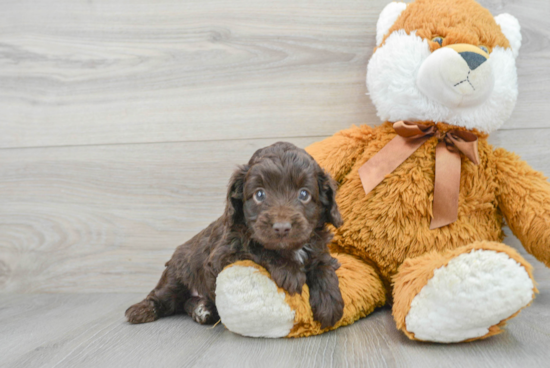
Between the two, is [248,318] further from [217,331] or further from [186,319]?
[186,319]

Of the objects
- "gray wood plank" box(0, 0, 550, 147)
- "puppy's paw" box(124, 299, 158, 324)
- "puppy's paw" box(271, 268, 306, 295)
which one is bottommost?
"puppy's paw" box(124, 299, 158, 324)

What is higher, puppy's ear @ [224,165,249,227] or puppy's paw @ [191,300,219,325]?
puppy's ear @ [224,165,249,227]

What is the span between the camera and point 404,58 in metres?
1.54

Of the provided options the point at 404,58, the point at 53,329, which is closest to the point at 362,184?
the point at 404,58

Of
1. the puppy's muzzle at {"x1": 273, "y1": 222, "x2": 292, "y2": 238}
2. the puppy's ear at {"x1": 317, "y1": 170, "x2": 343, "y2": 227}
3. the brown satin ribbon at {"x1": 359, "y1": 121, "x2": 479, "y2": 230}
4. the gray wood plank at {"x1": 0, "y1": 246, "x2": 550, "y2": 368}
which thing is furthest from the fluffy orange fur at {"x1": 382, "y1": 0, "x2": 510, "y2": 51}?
the gray wood plank at {"x1": 0, "y1": 246, "x2": 550, "y2": 368}

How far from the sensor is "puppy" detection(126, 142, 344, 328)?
3.92ft

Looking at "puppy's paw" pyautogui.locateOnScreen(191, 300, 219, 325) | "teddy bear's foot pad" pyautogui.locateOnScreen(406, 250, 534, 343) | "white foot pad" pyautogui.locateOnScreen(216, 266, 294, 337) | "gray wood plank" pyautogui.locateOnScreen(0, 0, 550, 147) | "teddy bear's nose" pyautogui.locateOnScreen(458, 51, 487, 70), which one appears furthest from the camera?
"gray wood plank" pyautogui.locateOnScreen(0, 0, 550, 147)

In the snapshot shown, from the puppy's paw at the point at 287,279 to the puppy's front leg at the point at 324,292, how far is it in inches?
3.0

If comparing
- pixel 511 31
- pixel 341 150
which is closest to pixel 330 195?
pixel 341 150

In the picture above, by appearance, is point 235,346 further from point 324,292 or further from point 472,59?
point 472,59

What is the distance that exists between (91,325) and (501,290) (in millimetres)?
1369

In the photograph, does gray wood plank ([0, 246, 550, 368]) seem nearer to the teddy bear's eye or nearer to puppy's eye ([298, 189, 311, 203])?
puppy's eye ([298, 189, 311, 203])

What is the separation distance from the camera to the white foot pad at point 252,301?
4.12ft

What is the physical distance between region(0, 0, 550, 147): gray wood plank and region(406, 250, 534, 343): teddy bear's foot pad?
95 cm
